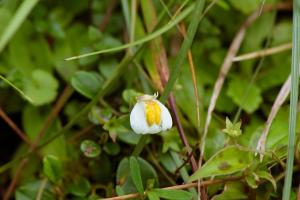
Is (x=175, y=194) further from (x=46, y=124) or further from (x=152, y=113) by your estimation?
(x=46, y=124)

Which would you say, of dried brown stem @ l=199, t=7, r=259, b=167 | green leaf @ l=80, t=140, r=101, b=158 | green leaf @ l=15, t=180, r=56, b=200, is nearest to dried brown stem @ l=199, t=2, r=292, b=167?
dried brown stem @ l=199, t=7, r=259, b=167

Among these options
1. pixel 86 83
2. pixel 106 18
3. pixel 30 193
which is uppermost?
pixel 106 18

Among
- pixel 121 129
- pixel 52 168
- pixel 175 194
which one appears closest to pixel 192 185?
pixel 175 194

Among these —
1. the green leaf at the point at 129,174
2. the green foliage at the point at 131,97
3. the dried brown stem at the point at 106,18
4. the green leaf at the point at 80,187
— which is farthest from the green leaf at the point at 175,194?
the dried brown stem at the point at 106,18

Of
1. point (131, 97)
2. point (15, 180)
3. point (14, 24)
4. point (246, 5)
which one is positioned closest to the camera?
point (14, 24)

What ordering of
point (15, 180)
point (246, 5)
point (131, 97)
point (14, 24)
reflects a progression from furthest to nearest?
point (246, 5) → point (15, 180) → point (131, 97) → point (14, 24)

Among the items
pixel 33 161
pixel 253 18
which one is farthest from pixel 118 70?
pixel 253 18

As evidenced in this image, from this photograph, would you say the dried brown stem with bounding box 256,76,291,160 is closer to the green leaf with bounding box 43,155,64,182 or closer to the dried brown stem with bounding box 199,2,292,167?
the dried brown stem with bounding box 199,2,292,167
